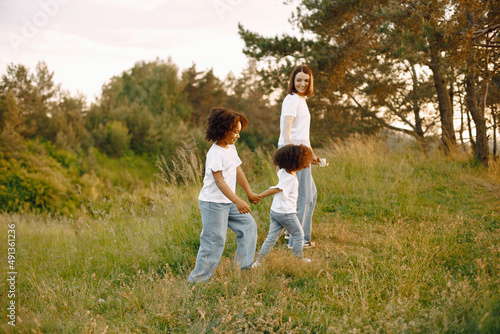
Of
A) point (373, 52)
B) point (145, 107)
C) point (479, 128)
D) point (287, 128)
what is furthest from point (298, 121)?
point (145, 107)

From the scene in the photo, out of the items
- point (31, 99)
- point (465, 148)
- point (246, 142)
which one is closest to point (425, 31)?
point (465, 148)

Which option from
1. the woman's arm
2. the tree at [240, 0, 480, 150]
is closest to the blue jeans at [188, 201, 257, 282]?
the woman's arm

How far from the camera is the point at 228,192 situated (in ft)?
10.3

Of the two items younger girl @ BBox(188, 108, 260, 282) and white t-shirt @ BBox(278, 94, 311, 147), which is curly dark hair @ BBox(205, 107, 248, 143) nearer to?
younger girl @ BBox(188, 108, 260, 282)

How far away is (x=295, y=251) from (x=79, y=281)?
2138mm

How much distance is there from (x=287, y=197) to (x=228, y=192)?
2.85ft

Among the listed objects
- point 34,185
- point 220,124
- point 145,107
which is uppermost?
point 145,107

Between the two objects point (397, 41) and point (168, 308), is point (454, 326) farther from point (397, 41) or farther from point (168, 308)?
point (397, 41)

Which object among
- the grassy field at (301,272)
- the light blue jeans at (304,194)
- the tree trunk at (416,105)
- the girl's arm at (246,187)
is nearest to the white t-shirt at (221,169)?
the girl's arm at (246,187)

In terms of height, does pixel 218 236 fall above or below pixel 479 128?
below

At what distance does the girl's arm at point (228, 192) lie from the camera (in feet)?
10.3

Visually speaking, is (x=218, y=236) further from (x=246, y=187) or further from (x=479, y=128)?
(x=479, y=128)

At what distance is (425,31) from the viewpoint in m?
7.15

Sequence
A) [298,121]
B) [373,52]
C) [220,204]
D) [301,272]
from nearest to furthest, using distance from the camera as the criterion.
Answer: [220,204]
[301,272]
[298,121]
[373,52]
